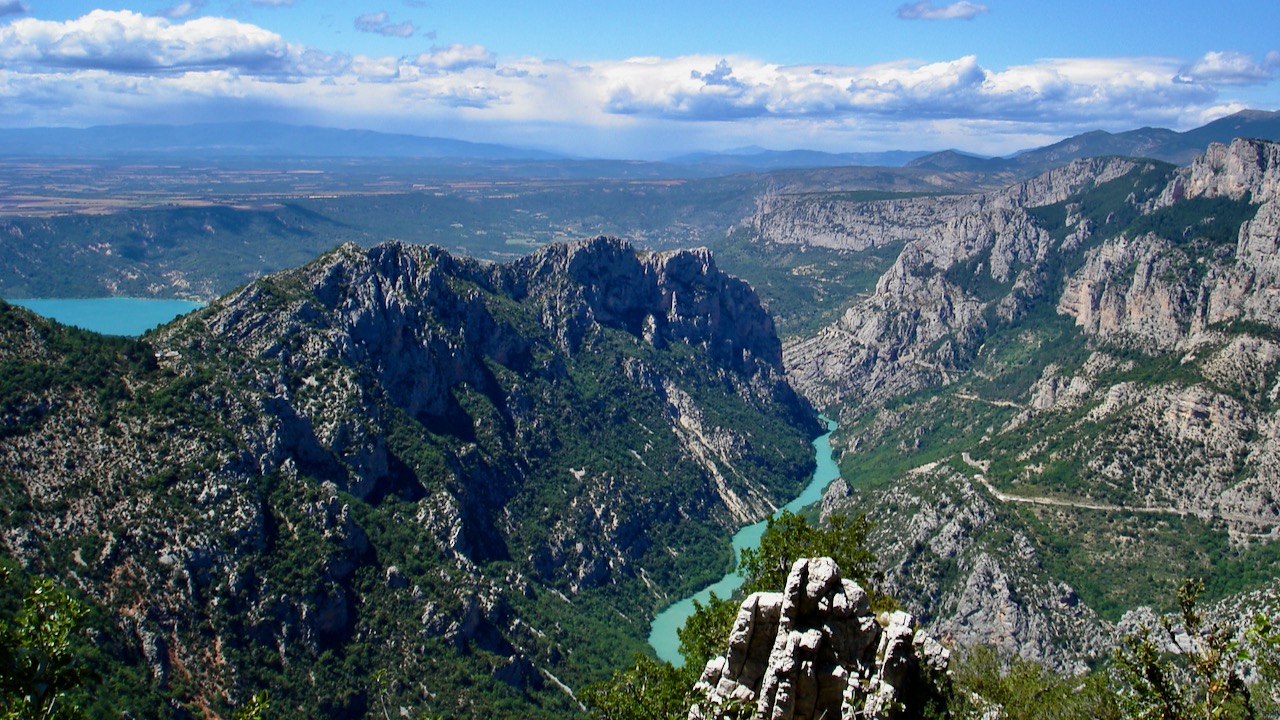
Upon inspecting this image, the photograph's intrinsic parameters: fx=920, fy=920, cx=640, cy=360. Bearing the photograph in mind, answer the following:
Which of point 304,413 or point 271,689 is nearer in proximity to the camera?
point 271,689

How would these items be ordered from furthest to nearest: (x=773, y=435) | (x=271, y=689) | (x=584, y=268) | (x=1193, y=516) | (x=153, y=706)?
(x=773, y=435)
(x=584, y=268)
(x=1193, y=516)
(x=271, y=689)
(x=153, y=706)

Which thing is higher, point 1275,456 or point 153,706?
point 1275,456

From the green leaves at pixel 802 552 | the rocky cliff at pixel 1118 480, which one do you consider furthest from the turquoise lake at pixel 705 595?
the green leaves at pixel 802 552

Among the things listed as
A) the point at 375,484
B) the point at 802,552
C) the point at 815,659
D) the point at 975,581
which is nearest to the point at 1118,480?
the point at 975,581

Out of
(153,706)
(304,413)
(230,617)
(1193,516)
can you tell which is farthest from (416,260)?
(1193,516)

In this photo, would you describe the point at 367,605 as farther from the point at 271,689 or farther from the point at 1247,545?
the point at 1247,545

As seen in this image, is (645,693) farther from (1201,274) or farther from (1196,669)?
(1201,274)
